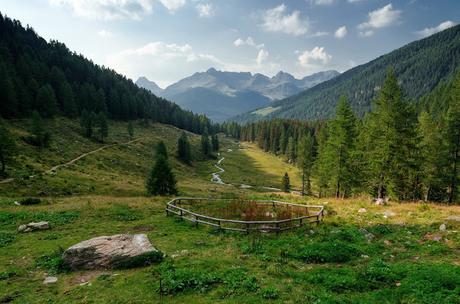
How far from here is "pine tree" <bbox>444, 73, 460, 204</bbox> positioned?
127 feet

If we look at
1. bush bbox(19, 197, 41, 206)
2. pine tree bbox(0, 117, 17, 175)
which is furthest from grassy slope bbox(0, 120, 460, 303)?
pine tree bbox(0, 117, 17, 175)

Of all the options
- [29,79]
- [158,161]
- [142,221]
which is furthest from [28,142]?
[142,221]

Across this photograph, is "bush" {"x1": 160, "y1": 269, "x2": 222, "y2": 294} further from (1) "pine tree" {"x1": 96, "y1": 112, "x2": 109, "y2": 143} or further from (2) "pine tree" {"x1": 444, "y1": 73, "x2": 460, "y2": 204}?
(1) "pine tree" {"x1": 96, "y1": 112, "x2": 109, "y2": 143}

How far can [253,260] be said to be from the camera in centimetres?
1524

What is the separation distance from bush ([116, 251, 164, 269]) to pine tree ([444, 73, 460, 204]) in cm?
4356

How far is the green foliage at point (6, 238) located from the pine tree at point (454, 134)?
51.4m

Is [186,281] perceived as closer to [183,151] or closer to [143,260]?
[143,260]

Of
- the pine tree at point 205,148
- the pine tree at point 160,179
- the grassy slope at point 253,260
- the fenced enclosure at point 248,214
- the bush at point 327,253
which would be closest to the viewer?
the grassy slope at point 253,260

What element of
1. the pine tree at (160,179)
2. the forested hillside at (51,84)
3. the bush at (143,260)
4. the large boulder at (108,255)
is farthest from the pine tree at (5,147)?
the forested hillside at (51,84)

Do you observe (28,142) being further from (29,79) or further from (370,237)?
(370,237)

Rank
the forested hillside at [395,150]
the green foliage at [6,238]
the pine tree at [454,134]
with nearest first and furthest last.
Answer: the green foliage at [6,238]
the forested hillside at [395,150]
the pine tree at [454,134]

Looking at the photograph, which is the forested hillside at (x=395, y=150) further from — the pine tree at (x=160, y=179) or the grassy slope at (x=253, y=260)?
the pine tree at (x=160, y=179)

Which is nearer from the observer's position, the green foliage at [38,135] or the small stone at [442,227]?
the small stone at [442,227]

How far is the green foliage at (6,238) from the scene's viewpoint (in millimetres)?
18820
